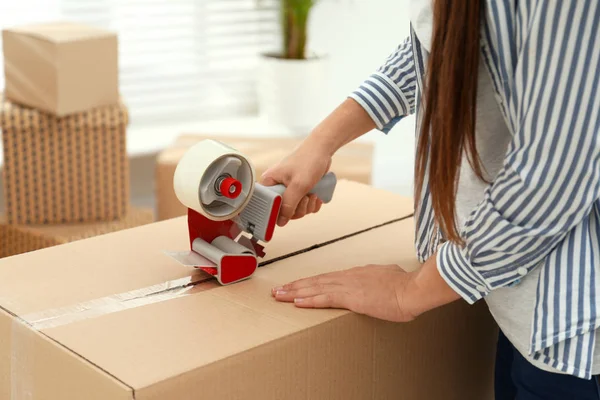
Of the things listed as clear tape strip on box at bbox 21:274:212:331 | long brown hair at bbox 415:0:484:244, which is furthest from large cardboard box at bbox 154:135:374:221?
long brown hair at bbox 415:0:484:244

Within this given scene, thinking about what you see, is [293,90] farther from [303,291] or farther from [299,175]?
[303,291]

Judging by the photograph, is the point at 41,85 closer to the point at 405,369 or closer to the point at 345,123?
the point at 345,123

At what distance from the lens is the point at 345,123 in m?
1.15

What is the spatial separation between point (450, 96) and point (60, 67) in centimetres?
140

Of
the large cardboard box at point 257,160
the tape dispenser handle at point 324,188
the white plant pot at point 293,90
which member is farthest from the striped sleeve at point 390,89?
the white plant pot at point 293,90

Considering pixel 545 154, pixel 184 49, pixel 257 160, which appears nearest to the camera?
pixel 545 154

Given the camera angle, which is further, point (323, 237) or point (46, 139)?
point (46, 139)

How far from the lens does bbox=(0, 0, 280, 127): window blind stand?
9.02 feet

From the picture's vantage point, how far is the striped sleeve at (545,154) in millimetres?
731

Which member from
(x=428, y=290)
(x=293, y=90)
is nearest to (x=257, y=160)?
(x=293, y=90)

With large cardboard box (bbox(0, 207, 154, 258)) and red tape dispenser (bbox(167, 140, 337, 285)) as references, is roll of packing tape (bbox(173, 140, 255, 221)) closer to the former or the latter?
red tape dispenser (bbox(167, 140, 337, 285))

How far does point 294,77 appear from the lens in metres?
2.76

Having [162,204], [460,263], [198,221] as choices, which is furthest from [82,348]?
[162,204]

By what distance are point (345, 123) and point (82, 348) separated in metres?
0.48
